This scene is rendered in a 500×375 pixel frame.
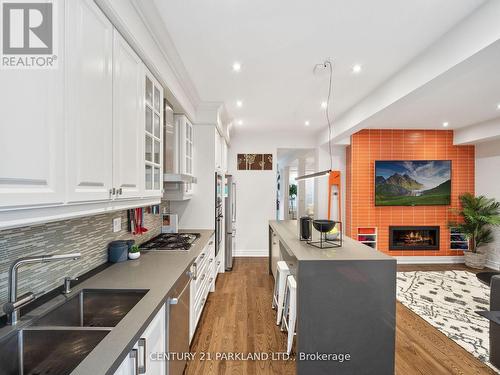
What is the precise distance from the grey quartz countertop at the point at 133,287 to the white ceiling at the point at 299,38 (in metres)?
1.87

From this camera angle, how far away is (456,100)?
3.41 metres

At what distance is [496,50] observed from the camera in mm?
1646

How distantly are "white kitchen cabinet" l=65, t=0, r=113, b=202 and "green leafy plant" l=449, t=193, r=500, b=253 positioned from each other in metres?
6.14

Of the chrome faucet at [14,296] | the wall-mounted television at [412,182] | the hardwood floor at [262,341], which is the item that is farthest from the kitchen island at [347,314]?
the wall-mounted television at [412,182]

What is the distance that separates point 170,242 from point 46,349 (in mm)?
1581

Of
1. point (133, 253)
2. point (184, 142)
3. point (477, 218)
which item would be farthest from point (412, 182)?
point (133, 253)

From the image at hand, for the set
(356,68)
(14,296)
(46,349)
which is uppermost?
(356,68)

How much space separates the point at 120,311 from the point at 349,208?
472 cm

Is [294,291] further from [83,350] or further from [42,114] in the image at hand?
[42,114]

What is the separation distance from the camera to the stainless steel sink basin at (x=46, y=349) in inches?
40.1

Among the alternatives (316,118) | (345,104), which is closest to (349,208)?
(316,118)

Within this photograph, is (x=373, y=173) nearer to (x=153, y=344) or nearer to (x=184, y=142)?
(x=184, y=142)

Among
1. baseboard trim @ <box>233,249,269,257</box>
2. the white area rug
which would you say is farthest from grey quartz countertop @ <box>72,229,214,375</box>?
baseboard trim @ <box>233,249,269,257</box>

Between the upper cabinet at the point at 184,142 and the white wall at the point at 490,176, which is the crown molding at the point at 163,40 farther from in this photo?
the white wall at the point at 490,176
